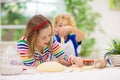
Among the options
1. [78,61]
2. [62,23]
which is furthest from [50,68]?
[62,23]

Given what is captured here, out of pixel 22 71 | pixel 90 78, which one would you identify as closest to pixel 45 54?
pixel 22 71

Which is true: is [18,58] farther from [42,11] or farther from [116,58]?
[42,11]

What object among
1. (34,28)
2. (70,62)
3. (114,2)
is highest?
(114,2)

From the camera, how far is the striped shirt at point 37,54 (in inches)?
74.9


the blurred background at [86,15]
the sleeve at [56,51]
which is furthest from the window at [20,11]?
the sleeve at [56,51]

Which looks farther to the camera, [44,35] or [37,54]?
[37,54]

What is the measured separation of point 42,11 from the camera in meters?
4.12

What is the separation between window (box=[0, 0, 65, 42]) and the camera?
4094 mm

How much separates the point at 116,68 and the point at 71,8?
89.4 inches

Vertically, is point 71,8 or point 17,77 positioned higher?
point 71,8

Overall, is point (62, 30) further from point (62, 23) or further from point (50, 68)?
point (50, 68)

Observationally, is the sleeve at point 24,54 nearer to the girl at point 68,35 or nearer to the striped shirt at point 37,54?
the striped shirt at point 37,54

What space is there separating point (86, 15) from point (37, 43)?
2.10 meters

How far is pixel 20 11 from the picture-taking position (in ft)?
13.8
